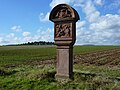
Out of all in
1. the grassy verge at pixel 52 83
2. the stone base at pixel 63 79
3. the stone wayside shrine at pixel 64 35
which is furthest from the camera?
the stone wayside shrine at pixel 64 35

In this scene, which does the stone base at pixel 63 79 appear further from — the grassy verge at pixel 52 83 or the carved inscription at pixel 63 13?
the carved inscription at pixel 63 13

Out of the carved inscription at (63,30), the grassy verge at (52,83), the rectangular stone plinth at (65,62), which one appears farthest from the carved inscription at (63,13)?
the grassy verge at (52,83)

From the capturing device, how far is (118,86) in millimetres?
8422

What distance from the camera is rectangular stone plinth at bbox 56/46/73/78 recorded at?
9.80 m

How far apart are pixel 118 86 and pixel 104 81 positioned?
0.74 metres

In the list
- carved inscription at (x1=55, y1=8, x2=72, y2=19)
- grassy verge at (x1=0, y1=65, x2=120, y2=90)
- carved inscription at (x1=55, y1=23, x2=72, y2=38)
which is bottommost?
grassy verge at (x1=0, y1=65, x2=120, y2=90)

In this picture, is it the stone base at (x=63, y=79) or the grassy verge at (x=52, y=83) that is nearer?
the grassy verge at (x=52, y=83)

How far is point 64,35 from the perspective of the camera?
32.5 ft

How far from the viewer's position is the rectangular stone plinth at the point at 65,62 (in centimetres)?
980

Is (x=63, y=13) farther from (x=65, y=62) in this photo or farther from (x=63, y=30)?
(x=65, y=62)

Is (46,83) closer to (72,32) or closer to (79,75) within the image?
(79,75)

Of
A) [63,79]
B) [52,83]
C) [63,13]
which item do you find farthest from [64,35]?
[52,83]

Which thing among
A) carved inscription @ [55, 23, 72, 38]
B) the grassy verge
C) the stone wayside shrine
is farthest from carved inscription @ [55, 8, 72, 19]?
the grassy verge

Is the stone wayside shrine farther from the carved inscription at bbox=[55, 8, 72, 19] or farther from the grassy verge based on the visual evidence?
the grassy verge
